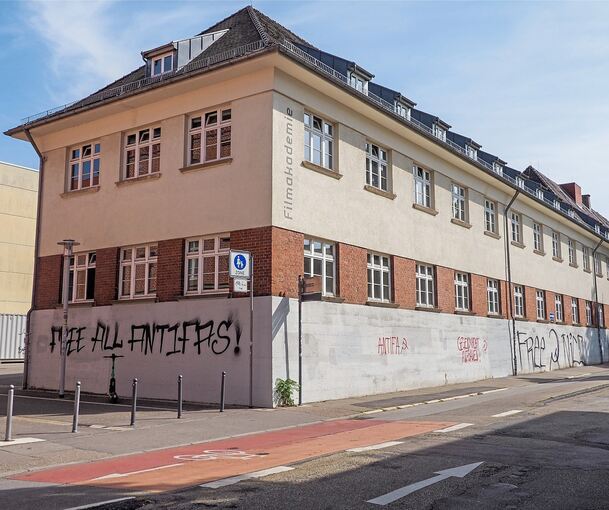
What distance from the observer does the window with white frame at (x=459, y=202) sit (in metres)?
25.1

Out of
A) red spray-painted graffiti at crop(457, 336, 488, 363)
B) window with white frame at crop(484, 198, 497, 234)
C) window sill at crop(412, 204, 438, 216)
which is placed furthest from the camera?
window with white frame at crop(484, 198, 497, 234)

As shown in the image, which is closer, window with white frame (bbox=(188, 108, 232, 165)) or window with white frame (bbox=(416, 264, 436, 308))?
window with white frame (bbox=(188, 108, 232, 165))

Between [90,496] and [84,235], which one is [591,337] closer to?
[84,235]

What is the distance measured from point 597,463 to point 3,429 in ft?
32.6

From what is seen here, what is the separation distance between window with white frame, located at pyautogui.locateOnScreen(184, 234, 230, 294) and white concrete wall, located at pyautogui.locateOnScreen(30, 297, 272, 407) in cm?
49

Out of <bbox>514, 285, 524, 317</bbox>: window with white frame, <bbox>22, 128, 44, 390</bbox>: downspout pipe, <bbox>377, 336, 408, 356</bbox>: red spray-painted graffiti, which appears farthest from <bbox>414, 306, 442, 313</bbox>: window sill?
<bbox>22, 128, 44, 390</bbox>: downspout pipe

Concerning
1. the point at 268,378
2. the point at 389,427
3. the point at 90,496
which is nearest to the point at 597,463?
the point at 389,427

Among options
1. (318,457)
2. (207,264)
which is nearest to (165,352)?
(207,264)

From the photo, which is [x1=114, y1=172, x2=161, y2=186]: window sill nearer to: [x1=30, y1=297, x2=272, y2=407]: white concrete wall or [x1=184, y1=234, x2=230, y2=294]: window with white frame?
[x1=184, y1=234, x2=230, y2=294]: window with white frame

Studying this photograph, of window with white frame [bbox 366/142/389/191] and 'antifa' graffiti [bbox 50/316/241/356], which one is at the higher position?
window with white frame [bbox 366/142/389/191]

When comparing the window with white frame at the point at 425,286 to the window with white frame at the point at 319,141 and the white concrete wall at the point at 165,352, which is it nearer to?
the window with white frame at the point at 319,141

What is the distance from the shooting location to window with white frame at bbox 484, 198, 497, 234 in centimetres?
2795

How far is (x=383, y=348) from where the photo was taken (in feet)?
62.9

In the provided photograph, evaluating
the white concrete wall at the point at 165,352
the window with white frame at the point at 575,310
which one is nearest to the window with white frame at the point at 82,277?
the white concrete wall at the point at 165,352
